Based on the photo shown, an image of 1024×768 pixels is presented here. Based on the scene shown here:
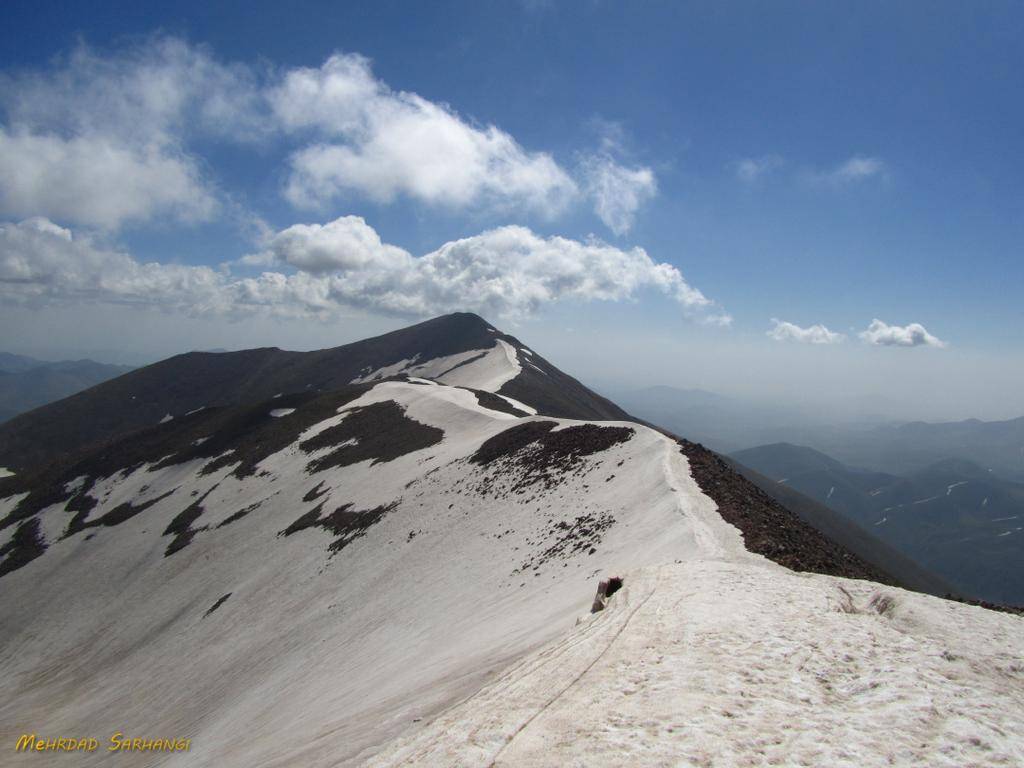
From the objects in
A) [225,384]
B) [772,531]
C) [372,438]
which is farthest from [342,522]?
[225,384]

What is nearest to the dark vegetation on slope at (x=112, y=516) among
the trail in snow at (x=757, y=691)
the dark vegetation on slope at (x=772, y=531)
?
the dark vegetation on slope at (x=772, y=531)

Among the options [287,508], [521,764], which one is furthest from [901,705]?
[287,508]

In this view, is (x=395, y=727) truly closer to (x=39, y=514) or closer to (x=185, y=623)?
(x=185, y=623)

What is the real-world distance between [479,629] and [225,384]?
577 feet

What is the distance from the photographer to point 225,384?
165750mm

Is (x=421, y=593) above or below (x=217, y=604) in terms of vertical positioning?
above

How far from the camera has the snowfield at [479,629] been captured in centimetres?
724

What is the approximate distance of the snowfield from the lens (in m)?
7.24

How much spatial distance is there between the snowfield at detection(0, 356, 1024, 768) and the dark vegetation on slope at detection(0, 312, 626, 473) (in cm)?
6508

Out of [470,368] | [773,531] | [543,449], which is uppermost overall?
[470,368]

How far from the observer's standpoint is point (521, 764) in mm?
6695

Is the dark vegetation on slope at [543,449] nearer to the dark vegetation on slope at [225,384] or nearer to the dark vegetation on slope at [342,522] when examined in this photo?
the dark vegetation on slope at [342,522]

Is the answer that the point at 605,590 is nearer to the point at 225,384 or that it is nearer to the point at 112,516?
the point at 112,516

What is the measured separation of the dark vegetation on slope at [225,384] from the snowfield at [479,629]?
6508cm
